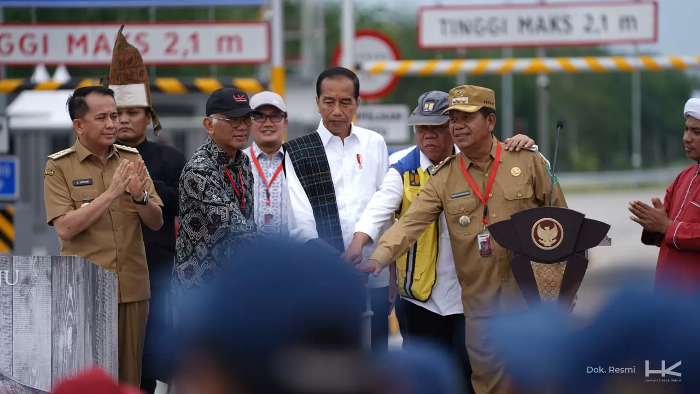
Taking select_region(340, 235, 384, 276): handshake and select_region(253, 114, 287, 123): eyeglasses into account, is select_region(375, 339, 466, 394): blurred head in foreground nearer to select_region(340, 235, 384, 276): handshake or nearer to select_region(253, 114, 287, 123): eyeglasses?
select_region(340, 235, 384, 276): handshake

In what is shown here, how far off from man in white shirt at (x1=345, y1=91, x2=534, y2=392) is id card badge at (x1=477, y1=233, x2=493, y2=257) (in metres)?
0.56

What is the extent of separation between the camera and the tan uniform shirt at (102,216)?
5820 millimetres

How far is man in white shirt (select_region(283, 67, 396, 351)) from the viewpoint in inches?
237

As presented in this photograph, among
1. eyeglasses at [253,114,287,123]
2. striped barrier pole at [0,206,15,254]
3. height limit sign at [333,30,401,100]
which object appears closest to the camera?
eyeglasses at [253,114,287,123]

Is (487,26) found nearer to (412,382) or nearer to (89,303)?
(89,303)

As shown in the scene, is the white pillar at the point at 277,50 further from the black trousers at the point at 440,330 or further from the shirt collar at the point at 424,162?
the black trousers at the point at 440,330

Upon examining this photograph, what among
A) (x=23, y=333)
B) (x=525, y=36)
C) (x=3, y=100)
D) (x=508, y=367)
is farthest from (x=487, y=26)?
(x=508, y=367)

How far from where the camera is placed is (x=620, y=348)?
242 cm

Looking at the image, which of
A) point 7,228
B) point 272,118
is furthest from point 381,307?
point 7,228

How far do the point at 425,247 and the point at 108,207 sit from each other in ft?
5.96

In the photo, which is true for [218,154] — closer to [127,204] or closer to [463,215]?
[127,204]

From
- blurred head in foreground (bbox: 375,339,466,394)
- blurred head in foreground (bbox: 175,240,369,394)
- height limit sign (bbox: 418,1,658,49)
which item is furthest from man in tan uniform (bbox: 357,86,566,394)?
height limit sign (bbox: 418,1,658,49)

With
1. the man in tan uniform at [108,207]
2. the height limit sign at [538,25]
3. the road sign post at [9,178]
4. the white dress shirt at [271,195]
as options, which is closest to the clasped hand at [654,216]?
the white dress shirt at [271,195]

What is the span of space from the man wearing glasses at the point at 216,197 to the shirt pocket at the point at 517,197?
4.39 ft
